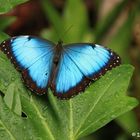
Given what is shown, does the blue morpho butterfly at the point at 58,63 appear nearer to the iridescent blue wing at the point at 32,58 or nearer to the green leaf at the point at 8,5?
the iridescent blue wing at the point at 32,58

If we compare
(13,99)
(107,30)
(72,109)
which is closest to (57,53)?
(72,109)

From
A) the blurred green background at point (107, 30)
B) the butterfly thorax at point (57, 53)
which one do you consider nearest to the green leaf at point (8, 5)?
the butterfly thorax at point (57, 53)

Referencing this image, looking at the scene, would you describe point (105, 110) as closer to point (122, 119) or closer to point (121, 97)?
point (121, 97)

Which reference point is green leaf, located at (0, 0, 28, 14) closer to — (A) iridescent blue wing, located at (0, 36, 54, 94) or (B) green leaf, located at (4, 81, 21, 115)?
(A) iridescent blue wing, located at (0, 36, 54, 94)

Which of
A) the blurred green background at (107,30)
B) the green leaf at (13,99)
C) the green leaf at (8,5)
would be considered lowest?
the blurred green background at (107,30)

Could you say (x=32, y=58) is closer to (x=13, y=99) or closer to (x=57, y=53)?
(x=57, y=53)

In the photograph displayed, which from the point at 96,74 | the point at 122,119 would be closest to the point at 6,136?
the point at 96,74
